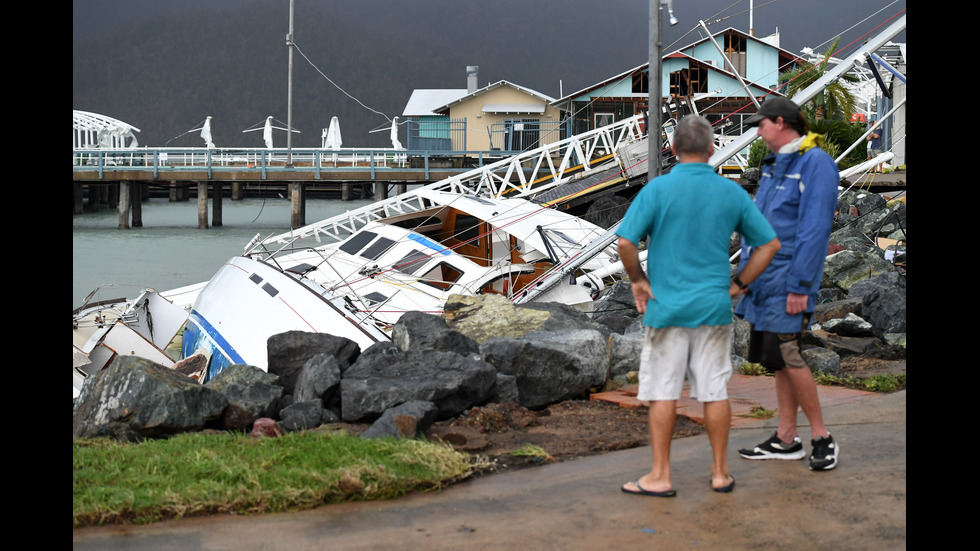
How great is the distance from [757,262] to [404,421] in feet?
7.34

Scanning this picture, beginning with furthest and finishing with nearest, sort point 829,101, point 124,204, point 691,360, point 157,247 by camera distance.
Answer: point 124,204 → point 157,247 → point 829,101 → point 691,360

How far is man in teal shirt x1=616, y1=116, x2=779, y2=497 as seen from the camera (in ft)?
14.8

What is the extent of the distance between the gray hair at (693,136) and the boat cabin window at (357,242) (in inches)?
528

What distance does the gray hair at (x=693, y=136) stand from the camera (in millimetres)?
4535

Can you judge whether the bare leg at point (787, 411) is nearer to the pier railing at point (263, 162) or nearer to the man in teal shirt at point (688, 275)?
the man in teal shirt at point (688, 275)

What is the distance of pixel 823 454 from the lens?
500 cm

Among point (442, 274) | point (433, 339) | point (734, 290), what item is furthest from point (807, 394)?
point (442, 274)

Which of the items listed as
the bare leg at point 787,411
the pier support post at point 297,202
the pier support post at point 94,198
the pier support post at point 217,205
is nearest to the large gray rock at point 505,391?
the bare leg at point 787,411

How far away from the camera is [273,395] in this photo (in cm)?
704

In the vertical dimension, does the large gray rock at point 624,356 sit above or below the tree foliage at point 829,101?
below

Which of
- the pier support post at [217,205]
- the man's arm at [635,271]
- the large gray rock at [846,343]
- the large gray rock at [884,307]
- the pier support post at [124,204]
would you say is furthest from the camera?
the pier support post at [217,205]

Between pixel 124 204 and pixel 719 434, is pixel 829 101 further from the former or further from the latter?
pixel 719 434

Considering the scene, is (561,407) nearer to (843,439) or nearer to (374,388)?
(374,388)

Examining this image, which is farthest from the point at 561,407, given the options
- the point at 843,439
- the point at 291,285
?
the point at 291,285
